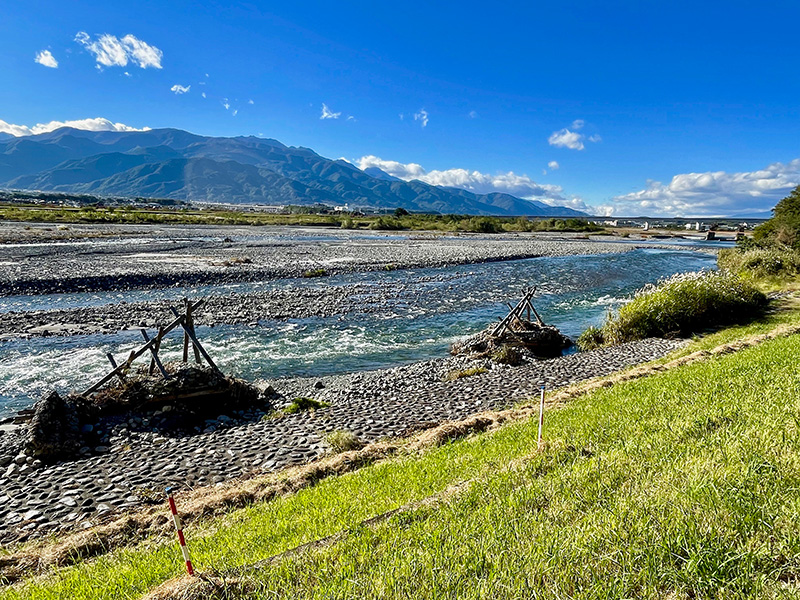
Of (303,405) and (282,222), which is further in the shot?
(282,222)

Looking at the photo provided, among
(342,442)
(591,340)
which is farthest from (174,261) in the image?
(342,442)

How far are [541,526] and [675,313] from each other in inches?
865

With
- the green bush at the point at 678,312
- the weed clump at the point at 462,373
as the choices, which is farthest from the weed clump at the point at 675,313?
the weed clump at the point at 462,373

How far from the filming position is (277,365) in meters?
19.8

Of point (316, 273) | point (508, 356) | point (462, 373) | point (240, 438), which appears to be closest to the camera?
point (240, 438)

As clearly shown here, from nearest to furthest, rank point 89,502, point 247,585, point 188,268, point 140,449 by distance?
point 247,585
point 89,502
point 140,449
point 188,268

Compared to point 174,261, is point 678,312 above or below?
below

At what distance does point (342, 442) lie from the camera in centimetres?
1088

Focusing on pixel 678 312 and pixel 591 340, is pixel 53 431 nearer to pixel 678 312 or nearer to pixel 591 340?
pixel 591 340

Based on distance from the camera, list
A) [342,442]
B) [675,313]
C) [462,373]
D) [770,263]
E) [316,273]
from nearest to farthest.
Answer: [342,442], [462,373], [675,313], [770,263], [316,273]

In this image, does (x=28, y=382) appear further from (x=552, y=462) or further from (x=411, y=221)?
(x=411, y=221)

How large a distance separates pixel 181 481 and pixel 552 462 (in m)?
7.99

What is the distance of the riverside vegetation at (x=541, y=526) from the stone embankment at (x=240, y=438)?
2.53 metres

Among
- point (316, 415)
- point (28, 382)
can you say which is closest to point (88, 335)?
point (28, 382)
